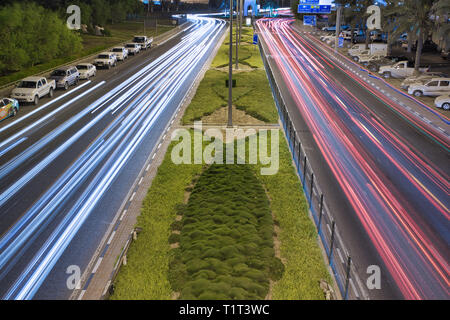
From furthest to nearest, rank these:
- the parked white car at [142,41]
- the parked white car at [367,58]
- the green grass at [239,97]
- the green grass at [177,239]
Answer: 1. the parked white car at [142,41]
2. the parked white car at [367,58]
3. the green grass at [239,97]
4. the green grass at [177,239]

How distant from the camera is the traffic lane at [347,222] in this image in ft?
43.1

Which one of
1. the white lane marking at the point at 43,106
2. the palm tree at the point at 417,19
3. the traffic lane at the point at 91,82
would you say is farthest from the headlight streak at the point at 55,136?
the palm tree at the point at 417,19

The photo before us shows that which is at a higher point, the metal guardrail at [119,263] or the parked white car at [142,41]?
the parked white car at [142,41]

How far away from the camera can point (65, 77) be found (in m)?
39.6

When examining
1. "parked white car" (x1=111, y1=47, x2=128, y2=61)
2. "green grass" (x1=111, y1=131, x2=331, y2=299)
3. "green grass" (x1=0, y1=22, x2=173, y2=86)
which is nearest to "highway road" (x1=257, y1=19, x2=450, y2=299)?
"green grass" (x1=111, y1=131, x2=331, y2=299)

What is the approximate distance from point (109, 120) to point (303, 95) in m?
15.9

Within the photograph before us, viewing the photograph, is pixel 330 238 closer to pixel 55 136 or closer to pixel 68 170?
pixel 68 170

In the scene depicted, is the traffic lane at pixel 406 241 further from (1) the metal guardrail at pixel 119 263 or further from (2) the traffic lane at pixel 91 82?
(2) the traffic lane at pixel 91 82

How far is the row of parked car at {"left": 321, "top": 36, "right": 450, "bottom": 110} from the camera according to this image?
36.4 metres

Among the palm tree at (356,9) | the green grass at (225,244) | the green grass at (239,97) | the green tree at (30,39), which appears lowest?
the green grass at (225,244)

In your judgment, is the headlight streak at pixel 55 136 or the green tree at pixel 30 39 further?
the green tree at pixel 30 39

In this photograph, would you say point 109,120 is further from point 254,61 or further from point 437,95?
point 254,61

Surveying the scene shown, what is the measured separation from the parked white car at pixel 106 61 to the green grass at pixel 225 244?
3587cm

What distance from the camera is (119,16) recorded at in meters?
91.4
